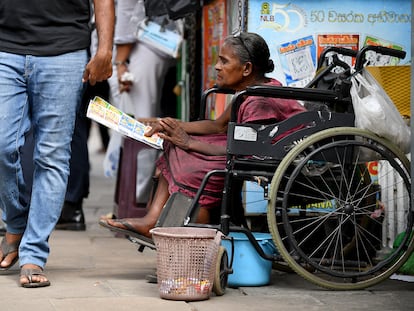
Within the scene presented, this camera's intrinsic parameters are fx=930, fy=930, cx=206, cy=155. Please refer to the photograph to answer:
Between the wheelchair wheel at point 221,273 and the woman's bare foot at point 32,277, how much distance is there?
0.83 meters

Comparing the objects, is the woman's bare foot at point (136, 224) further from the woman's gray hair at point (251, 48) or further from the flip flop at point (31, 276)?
the woman's gray hair at point (251, 48)

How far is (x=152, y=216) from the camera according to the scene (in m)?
4.65

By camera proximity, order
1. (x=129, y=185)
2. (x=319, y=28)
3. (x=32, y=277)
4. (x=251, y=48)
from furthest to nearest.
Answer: (x=129, y=185)
(x=319, y=28)
(x=251, y=48)
(x=32, y=277)

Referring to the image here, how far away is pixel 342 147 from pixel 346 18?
111 cm

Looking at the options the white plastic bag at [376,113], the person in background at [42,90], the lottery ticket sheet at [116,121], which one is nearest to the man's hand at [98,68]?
the person in background at [42,90]

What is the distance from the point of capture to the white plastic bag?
4488mm

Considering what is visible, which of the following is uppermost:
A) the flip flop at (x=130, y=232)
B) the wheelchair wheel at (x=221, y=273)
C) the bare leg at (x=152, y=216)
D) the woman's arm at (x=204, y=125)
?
the woman's arm at (x=204, y=125)

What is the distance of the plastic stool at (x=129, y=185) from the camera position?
6297 mm

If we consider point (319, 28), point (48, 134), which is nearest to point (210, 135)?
point (48, 134)

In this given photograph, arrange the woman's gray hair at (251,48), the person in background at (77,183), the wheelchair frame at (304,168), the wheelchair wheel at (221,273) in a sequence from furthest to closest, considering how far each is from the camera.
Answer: the person in background at (77,183) < the woman's gray hair at (251,48) < the wheelchair frame at (304,168) < the wheelchair wheel at (221,273)

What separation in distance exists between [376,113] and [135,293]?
1.44 metres

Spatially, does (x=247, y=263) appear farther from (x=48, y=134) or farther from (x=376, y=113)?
(x=48, y=134)

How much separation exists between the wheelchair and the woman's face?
0.38 m

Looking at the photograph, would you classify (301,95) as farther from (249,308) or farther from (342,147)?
(249,308)
